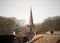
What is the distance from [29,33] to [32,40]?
7.7 inches

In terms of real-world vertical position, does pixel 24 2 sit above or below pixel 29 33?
above

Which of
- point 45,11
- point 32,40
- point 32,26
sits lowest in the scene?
point 32,40

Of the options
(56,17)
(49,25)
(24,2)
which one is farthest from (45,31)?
(24,2)

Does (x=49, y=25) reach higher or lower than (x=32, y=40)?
higher

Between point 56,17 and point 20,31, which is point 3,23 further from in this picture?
point 56,17

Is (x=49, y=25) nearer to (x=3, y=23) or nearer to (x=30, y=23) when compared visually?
(x=30, y=23)

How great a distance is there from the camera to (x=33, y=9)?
434 cm

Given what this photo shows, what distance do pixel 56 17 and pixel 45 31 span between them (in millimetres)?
481

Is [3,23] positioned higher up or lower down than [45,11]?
lower down

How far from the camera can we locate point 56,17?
14.3ft

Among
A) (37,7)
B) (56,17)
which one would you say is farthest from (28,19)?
(56,17)

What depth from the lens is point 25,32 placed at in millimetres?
4215

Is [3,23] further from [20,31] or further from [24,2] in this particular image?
[24,2]

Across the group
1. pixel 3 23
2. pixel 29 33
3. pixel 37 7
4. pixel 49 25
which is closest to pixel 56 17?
pixel 49 25
